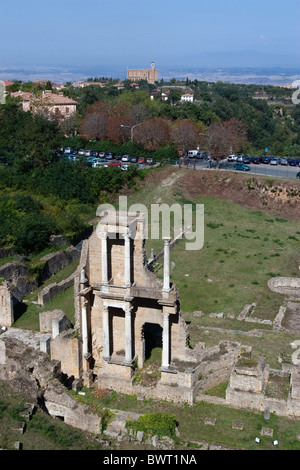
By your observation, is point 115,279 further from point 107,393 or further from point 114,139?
point 114,139

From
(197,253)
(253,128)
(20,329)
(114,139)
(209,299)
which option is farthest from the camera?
(253,128)

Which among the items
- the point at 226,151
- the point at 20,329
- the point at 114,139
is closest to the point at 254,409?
the point at 20,329

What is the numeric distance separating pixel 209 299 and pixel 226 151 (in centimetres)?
2960

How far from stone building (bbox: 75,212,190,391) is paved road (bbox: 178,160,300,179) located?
33458 mm

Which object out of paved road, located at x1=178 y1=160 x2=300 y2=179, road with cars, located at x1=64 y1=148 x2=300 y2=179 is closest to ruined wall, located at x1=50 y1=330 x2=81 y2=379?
road with cars, located at x1=64 y1=148 x2=300 y2=179

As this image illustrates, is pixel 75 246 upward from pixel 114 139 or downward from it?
downward

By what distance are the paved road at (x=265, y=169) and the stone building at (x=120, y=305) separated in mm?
33458

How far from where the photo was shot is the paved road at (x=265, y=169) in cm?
4994

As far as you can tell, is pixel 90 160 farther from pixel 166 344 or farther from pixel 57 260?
pixel 166 344

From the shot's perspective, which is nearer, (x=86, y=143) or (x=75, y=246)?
(x=75, y=246)

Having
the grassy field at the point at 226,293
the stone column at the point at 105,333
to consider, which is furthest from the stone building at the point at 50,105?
the stone column at the point at 105,333

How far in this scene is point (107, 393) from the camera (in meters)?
18.6

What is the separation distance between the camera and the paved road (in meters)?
49.9
